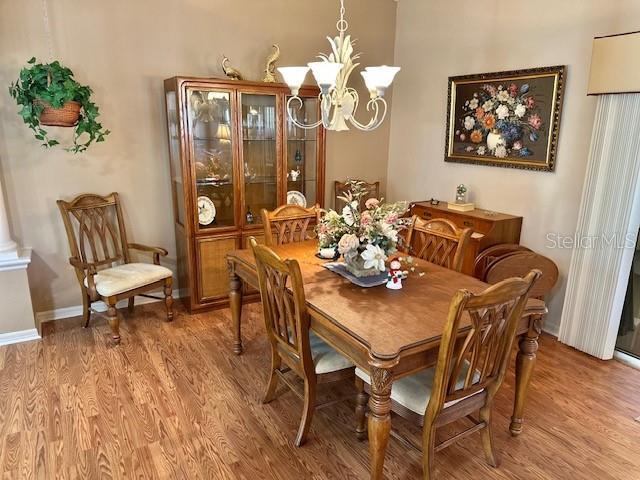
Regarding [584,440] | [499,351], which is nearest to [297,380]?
[499,351]

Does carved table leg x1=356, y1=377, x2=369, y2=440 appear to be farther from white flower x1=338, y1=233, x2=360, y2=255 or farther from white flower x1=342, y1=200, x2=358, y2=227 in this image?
white flower x1=342, y1=200, x2=358, y2=227

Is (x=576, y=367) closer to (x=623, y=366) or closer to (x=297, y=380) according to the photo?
(x=623, y=366)

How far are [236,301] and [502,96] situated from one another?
107 inches

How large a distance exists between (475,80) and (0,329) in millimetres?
4287

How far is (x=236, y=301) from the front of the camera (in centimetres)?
310

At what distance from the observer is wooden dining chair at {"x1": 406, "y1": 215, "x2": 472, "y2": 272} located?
8.99 ft

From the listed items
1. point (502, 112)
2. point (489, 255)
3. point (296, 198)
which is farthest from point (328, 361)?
point (502, 112)

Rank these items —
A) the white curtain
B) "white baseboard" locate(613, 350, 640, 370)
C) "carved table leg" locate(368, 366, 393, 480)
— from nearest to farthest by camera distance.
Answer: "carved table leg" locate(368, 366, 393, 480) < the white curtain < "white baseboard" locate(613, 350, 640, 370)

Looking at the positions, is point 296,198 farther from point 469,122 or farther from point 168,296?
point 469,122

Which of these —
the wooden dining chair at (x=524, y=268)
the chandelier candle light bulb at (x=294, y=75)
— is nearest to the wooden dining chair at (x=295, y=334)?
the chandelier candle light bulb at (x=294, y=75)

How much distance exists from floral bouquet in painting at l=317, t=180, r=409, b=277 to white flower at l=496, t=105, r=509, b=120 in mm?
1898

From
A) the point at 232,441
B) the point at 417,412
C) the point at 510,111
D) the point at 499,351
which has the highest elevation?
the point at 510,111

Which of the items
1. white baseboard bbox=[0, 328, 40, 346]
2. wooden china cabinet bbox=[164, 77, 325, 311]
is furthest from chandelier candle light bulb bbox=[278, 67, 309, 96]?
white baseboard bbox=[0, 328, 40, 346]

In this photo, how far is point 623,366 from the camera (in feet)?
10.3
